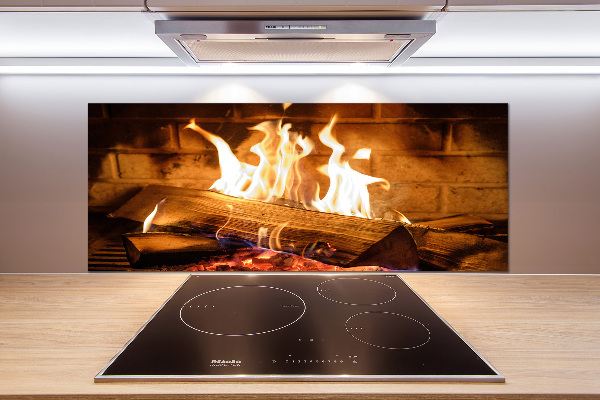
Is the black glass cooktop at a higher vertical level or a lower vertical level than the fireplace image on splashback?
lower

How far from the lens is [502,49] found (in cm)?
113

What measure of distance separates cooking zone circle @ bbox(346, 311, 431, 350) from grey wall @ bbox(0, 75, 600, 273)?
71 cm

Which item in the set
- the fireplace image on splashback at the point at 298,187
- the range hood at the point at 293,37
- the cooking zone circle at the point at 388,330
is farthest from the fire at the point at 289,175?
the cooking zone circle at the point at 388,330

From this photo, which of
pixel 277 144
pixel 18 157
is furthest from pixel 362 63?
pixel 18 157

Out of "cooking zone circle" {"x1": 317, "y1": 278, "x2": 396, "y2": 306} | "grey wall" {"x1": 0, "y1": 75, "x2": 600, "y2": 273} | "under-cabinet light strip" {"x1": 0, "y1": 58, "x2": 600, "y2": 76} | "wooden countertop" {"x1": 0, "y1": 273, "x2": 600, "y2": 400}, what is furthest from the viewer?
"grey wall" {"x1": 0, "y1": 75, "x2": 600, "y2": 273}

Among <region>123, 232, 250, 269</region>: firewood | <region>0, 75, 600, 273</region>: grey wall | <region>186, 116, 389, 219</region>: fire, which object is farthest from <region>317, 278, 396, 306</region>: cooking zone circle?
<region>0, 75, 600, 273</region>: grey wall

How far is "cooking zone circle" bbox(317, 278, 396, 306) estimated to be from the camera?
108 centimetres

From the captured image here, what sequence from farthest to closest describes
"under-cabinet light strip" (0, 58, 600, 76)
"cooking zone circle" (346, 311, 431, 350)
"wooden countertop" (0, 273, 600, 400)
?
"under-cabinet light strip" (0, 58, 600, 76) < "cooking zone circle" (346, 311, 431, 350) < "wooden countertop" (0, 273, 600, 400)

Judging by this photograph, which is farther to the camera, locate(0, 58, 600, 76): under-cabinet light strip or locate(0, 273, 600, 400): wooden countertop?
locate(0, 58, 600, 76): under-cabinet light strip

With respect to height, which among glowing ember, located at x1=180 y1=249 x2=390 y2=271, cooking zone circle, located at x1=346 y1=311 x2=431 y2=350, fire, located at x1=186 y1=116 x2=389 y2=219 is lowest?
cooking zone circle, located at x1=346 y1=311 x2=431 y2=350

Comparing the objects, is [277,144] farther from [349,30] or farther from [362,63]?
[349,30]

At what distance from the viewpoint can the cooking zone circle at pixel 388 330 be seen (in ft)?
2.66

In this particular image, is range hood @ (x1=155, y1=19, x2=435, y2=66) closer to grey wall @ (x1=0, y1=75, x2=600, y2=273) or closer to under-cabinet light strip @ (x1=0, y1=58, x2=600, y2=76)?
under-cabinet light strip @ (x1=0, y1=58, x2=600, y2=76)

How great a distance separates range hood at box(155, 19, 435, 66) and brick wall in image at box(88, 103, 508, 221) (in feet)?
1.05
